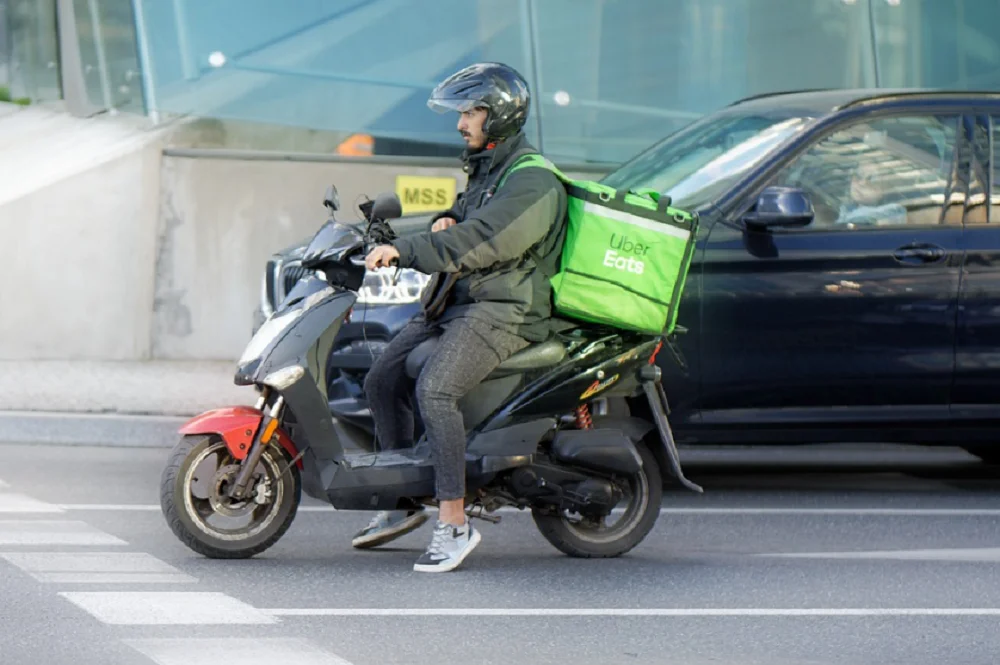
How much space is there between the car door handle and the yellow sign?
5.57 meters

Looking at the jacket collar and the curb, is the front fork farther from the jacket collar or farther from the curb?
the curb

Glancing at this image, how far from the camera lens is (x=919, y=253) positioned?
30.7 ft

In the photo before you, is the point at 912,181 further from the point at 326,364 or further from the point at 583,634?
the point at 583,634

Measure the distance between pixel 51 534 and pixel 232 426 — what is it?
44.7 inches

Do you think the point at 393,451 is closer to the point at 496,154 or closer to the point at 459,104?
the point at 496,154

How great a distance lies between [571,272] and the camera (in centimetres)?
749

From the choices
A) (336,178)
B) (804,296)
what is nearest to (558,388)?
(804,296)

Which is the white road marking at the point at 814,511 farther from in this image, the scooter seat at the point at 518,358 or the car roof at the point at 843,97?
the car roof at the point at 843,97

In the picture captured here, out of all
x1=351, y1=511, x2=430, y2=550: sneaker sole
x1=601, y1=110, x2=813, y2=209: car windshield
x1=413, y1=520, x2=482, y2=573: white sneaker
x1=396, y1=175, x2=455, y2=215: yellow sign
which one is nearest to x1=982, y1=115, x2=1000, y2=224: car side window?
Answer: x1=601, y1=110, x2=813, y2=209: car windshield

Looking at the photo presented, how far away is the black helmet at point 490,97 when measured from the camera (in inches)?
292

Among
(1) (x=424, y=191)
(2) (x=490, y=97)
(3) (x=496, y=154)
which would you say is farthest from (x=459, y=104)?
(1) (x=424, y=191)

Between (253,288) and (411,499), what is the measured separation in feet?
23.5

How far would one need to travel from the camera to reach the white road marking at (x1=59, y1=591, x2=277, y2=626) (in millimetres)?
6316

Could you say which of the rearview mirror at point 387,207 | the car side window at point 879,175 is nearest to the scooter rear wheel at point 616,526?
the rearview mirror at point 387,207
